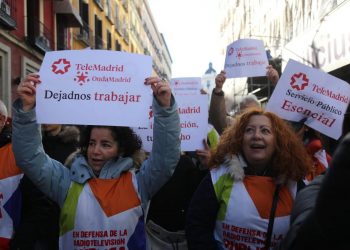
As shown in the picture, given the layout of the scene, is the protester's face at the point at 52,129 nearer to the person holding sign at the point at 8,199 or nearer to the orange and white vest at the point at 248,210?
the person holding sign at the point at 8,199

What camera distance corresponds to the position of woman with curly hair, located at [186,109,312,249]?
2303mm

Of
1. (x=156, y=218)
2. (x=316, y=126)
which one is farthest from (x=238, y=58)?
(x=156, y=218)

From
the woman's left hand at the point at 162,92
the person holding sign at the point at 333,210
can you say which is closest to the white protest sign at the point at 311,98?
the woman's left hand at the point at 162,92

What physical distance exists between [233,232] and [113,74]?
1.05 m

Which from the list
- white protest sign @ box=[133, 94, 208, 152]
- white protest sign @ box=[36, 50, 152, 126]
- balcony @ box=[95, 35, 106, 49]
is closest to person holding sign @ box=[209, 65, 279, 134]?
white protest sign @ box=[133, 94, 208, 152]

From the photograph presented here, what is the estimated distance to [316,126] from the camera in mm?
3240

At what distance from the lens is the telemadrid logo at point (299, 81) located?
3.37 metres

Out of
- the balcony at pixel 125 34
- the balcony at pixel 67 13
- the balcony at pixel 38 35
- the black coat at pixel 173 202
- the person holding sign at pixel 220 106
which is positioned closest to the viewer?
the black coat at pixel 173 202

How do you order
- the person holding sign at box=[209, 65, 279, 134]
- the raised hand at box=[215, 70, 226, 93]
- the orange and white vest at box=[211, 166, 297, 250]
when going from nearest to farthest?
the orange and white vest at box=[211, 166, 297, 250] < the person holding sign at box=[209, 65, 279, 134] < the raised hand at box=[215, 70, 226, 93]

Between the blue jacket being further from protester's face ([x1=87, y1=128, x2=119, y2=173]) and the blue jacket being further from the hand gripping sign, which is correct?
the hand gripping sign

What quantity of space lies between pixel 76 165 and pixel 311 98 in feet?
5.75

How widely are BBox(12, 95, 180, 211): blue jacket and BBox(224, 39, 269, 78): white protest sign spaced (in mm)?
2635

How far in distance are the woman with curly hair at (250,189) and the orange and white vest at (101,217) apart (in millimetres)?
288

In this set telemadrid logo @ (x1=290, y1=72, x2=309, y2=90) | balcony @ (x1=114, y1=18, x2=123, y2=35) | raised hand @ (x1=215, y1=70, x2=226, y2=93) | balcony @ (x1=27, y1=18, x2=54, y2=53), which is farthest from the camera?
balcony @ (x1=114, y1=18, x2=123, y2=35)
